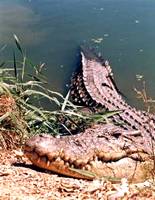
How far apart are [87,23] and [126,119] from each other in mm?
4055

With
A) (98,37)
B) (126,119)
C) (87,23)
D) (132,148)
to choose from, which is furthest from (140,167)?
(87,23)

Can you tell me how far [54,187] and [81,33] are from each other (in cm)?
591

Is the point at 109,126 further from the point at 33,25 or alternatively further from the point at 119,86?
the point at 33,25

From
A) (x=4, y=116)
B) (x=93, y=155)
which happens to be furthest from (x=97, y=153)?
(x=4, y=116)

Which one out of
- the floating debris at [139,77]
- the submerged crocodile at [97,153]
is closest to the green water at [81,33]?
the floating debris at [139,77]

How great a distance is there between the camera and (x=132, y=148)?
447 cm

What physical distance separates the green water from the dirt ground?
347 cm

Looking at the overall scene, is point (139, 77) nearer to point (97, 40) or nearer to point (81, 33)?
point (97, 40)

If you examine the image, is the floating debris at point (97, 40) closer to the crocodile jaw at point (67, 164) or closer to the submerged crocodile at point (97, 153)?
the submerged crocodile at point (97, 153)

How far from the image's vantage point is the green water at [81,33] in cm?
807

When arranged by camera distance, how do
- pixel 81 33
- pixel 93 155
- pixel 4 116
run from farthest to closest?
1. pixel 81 33
2. pixel 4 116
3. pixel 93 155

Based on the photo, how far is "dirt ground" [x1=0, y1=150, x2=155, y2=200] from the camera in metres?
3.41

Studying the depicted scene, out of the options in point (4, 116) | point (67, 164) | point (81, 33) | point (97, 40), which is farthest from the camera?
point (81, 33)

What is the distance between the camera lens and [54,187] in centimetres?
372
